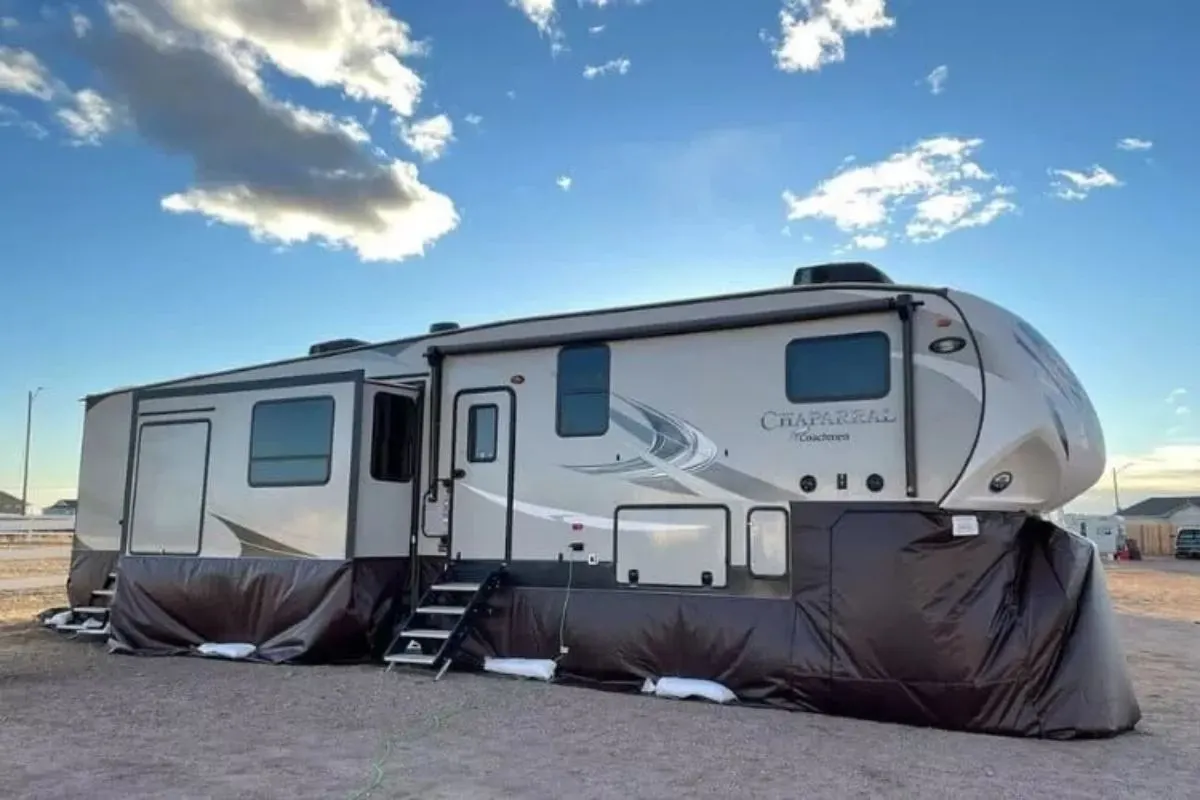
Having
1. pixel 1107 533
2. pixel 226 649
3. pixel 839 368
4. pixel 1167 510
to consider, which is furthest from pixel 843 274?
pixel 1167 510

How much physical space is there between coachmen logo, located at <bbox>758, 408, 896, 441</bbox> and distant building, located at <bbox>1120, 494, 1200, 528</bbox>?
62648 millimetres

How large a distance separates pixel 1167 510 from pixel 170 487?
75.5m

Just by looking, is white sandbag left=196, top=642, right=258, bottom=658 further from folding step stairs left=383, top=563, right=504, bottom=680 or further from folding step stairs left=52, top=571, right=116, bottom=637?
folding step stairs left=52, top=571, right=116, bottom=637

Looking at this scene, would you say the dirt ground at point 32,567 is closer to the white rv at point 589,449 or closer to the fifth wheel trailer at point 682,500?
the white rv at point 589,449

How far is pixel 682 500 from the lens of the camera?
25.6ft

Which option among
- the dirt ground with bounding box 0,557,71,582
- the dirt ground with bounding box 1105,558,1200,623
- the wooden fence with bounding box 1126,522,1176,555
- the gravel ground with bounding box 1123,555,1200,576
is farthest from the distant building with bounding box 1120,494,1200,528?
the dirt ground with bounding box 0,557,71,582

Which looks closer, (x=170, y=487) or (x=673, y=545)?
(x=673, y=545)

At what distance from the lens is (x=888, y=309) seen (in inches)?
279

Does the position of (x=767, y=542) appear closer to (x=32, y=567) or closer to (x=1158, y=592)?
(x=1158, y=592)

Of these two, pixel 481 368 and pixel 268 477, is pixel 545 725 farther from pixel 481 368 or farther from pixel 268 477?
pixel 268 477

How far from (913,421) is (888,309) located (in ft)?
2.75

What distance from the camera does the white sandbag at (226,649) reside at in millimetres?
9359

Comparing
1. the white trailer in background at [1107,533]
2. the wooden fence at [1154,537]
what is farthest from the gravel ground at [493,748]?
the wooden fence at [1154,537]

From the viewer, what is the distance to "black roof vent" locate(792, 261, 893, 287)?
7598 millimetres
